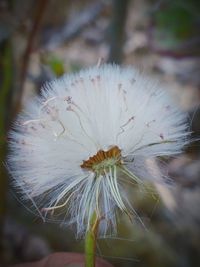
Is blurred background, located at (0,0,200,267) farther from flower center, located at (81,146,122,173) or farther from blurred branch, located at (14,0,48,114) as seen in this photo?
flower center, located at (81,146,122,173)

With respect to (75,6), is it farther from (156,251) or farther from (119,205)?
(119,205)

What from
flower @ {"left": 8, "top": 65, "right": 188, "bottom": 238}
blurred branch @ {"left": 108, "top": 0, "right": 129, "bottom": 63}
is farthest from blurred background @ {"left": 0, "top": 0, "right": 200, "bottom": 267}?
flower @ {"left": 8, "top": 65, "right": 188, "bottom": 238}

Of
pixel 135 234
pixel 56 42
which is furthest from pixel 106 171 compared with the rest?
pixel 56 42

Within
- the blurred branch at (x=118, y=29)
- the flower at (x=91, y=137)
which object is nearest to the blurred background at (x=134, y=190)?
the blurred branch at (x=118, y=29)

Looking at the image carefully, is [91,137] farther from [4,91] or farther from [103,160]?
[4,91]

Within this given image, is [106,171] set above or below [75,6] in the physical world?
below

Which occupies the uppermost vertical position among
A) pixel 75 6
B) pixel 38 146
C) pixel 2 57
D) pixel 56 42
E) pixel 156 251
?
pixel 75 6

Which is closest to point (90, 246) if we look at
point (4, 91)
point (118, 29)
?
point (4, 91)

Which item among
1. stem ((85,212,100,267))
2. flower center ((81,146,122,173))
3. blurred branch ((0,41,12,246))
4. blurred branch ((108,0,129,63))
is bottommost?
stem ((85,212,100,267))
